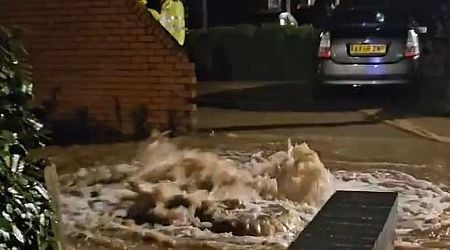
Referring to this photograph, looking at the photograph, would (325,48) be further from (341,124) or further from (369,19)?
(341,124)

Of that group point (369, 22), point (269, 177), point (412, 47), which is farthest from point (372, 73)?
point (269, 177)

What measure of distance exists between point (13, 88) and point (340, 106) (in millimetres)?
6162

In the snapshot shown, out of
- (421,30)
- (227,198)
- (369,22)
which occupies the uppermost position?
(369,22)

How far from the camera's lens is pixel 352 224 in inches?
86.7

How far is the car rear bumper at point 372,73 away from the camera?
7879 millimetres

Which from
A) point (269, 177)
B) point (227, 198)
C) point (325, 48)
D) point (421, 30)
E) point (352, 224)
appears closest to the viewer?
point (352, 224)

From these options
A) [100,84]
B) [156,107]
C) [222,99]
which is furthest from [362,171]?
[222,99]

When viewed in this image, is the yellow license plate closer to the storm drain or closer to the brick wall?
the brick wall

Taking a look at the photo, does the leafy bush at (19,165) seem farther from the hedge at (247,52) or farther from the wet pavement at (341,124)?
the hedge at (247,52)

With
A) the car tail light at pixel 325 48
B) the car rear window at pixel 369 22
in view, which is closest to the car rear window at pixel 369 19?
the car rear window at pixel 369 22

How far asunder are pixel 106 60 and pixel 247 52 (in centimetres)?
388

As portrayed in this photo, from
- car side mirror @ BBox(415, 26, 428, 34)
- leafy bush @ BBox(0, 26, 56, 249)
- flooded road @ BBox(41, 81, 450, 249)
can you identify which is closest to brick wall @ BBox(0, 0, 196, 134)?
flooded road @ BBox(41, 81, 450, 249)

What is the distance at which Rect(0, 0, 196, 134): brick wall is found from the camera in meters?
6.94

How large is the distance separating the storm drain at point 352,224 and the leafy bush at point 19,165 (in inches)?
25.2
